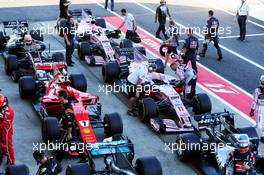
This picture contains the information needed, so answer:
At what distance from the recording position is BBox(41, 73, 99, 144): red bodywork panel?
15.9 meters

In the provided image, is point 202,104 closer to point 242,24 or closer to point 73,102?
point 73,102

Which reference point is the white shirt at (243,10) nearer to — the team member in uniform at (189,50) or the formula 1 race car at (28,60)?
the team member in uniform at (189,50)

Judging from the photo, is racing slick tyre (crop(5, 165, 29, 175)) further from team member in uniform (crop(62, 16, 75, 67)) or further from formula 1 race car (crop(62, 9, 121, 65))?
formula 1 race car (crop(62, 9, 121, 65))

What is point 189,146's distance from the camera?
15.3m

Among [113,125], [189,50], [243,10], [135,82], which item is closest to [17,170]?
[113,125]

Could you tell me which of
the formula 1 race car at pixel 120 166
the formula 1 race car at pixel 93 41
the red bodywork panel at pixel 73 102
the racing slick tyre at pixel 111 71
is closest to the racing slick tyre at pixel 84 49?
the formula 1 race car at pixel 93 41

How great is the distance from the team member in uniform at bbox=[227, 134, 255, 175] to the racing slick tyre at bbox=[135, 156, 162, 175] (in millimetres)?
1618

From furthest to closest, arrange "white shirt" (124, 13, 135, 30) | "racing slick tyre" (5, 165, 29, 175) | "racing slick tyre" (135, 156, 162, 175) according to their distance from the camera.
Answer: "white shirt" (124, 13, 135, 30) < "racing slick tyre" (135, 156, 162, 175) < "racing slick tyre" (5, 165, 29, 175)

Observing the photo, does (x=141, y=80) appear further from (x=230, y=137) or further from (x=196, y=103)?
(x=230, y=137)

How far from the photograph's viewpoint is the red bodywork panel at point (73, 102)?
52.2ft

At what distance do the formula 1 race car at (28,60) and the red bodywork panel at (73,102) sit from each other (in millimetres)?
1669

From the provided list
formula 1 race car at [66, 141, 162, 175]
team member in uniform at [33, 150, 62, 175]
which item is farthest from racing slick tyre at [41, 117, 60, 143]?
team member in uniform at [33, 150, 62, 175]

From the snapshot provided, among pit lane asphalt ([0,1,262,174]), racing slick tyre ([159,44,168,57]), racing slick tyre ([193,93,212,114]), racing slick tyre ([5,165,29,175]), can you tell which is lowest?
pit lane asphalt ([0,1,262,174])

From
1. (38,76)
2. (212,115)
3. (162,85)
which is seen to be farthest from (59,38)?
(212,115)
